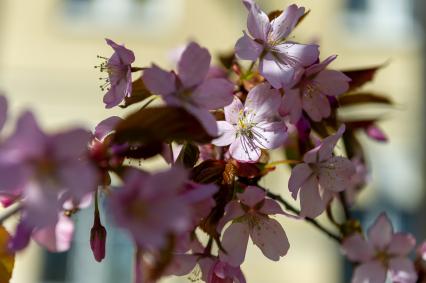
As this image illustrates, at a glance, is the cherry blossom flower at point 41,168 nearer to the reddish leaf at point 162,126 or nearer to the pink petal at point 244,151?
the reddish leaf at point 162,126

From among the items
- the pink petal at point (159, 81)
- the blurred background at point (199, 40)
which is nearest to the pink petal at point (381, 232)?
the pink petal at point (159, 81)

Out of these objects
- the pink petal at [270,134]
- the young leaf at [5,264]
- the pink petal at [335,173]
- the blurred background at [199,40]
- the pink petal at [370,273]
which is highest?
the pink petal at [270,134]

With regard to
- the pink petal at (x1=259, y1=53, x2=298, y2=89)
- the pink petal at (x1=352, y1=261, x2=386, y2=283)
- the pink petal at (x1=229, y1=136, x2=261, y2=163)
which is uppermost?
the pink petal at (x1=259, y1=53, x2=298, y2=89)

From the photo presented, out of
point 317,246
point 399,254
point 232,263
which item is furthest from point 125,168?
point 317,246

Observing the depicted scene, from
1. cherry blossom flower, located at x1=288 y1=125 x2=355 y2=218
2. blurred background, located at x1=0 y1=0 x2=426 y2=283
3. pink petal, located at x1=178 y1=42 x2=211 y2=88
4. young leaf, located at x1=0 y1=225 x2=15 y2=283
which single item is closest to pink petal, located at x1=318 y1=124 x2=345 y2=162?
cherry blossom flower, located at x1=288 y1=125 x2=355 y2=218

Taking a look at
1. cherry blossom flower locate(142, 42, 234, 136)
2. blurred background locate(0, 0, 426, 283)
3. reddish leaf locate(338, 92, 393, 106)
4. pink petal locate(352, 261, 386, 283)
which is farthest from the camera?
blurred background locate(0, 0, 426, 283)

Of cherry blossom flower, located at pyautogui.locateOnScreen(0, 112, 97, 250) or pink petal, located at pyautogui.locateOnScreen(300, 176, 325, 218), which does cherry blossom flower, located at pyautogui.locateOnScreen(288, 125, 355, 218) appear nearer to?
pink petal, located at pyautogui.locateOnScreen(300, 176, 325, 218)

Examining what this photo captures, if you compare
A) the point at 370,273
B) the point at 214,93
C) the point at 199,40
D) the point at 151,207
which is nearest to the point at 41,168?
the point at 151,207
